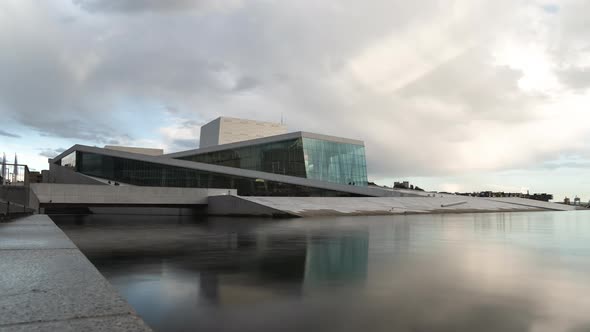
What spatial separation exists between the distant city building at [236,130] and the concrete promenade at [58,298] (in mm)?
65951

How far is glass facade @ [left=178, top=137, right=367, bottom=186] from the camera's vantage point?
5388 centimetres

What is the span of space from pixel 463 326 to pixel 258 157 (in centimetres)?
5163

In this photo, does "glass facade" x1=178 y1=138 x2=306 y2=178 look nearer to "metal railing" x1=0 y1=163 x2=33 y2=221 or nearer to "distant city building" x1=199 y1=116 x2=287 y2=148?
"distant city building" x1=199 y1=116 x2=287 y2=148

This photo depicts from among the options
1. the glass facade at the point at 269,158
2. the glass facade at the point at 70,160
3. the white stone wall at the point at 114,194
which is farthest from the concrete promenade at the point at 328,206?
the glass facade at the point at 70,160

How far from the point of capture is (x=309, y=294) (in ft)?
20.7

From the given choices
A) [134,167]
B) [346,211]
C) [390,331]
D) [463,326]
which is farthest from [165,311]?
[134,167]

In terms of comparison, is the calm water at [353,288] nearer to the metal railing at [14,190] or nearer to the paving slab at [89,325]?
the paving slab at [89,325]

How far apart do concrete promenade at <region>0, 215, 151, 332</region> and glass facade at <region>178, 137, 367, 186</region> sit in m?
47.5

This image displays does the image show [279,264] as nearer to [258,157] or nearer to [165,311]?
[165,311]

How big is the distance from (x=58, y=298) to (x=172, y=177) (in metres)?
51.6

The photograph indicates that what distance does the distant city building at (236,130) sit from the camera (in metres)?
A: 72.1

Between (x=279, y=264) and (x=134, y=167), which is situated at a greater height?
(x=134, y=167)

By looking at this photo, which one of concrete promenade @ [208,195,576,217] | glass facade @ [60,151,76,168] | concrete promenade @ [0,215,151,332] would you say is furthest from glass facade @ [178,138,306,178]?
concrete promenade @ [0,215,151,332]

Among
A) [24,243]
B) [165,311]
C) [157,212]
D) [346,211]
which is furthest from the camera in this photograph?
[157,212]
